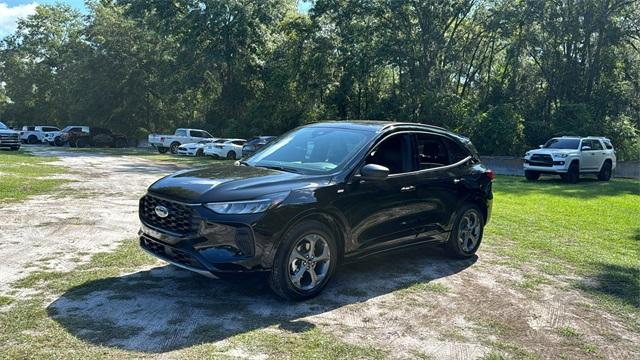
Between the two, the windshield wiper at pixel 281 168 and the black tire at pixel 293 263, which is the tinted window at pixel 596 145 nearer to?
the windshield wiper at pixel 281 168

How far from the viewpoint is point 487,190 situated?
748cm

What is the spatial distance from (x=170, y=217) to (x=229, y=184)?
66 cm

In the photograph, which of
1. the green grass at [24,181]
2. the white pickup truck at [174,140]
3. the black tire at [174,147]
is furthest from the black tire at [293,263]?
the black tire at [174,147]

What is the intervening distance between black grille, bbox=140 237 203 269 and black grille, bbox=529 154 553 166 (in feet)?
60.4

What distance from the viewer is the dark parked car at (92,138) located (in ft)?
131

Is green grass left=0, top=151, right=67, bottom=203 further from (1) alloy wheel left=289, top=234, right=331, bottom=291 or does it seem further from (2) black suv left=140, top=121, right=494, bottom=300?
(1) alloy wheel left=289, top=234, right=331, bottom=291

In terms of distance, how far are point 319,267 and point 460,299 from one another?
5.01 feet

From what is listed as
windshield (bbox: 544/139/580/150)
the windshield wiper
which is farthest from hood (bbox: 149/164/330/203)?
windshield (bbox: 544/139/580/150)

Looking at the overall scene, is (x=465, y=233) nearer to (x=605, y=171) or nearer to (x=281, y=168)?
(x=281, y=168)

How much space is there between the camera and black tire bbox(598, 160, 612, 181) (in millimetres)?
21875

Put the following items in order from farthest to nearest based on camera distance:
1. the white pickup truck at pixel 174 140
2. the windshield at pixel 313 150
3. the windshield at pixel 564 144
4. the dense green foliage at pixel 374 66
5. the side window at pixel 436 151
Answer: the white pickup truck at pixel 174 140 → the dense green foliage at pixel 374 66 → the windshield at pixel 564 144 → the side window at pixel 436 151 → the windshield at pixel 313 150

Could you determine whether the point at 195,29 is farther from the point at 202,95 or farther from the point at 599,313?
the point at 599,313

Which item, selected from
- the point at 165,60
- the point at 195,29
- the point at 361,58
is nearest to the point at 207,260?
the point at 361,58

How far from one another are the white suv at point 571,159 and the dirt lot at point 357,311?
14899 millimetres
